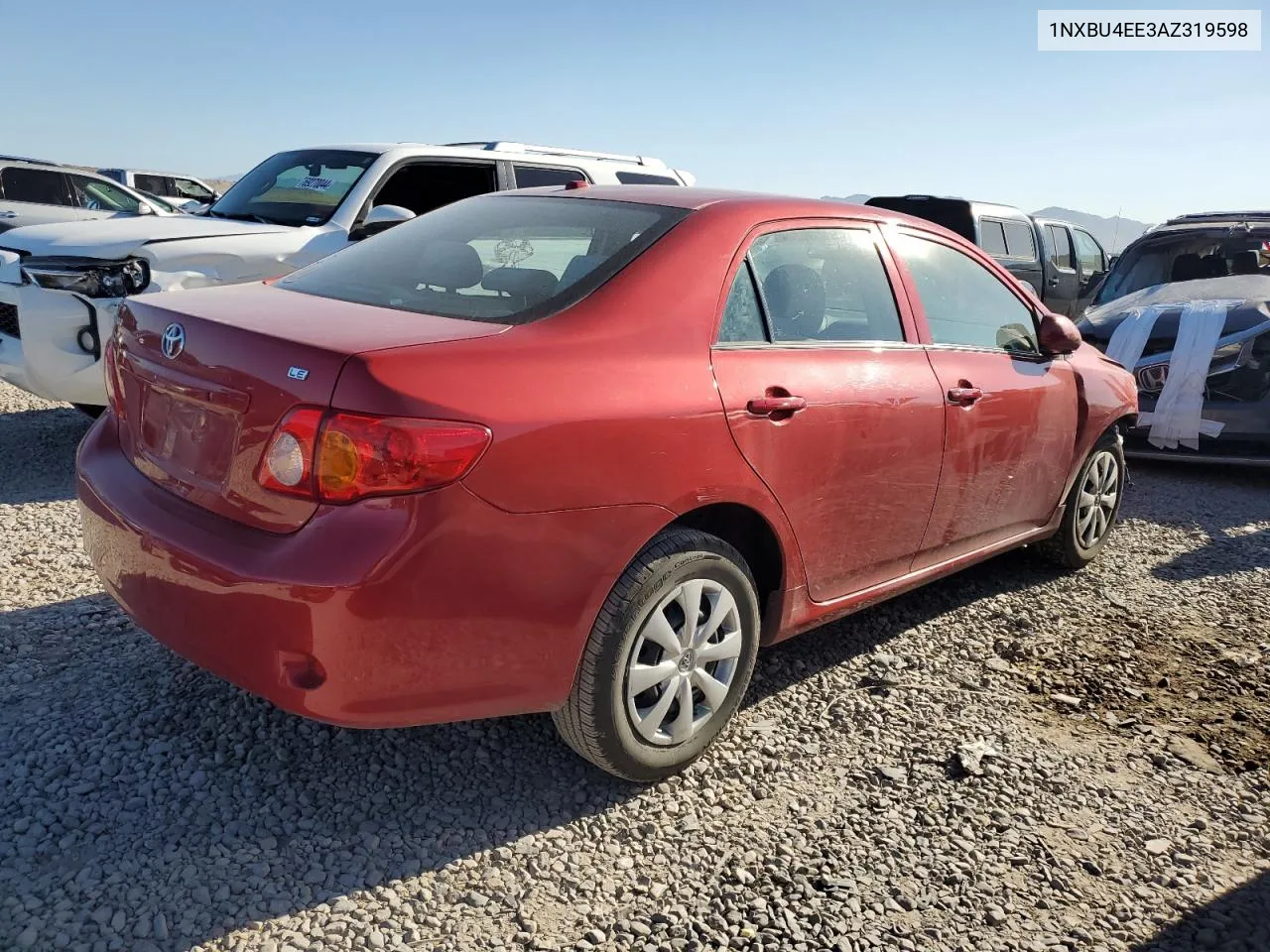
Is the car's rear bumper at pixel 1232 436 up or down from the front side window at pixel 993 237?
down

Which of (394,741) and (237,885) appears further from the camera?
(394,741)

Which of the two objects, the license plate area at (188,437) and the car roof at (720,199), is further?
the car roof at (720,199)

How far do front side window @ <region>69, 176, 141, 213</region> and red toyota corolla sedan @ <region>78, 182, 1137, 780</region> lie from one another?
11361mm

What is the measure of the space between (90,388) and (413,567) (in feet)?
12.9

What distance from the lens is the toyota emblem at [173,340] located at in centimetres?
263

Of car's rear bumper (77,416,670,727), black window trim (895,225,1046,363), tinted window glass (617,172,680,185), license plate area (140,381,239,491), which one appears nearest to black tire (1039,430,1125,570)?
black window trim (895,225,1046,363)

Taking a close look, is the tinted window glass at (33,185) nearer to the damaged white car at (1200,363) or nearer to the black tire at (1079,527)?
the damaged white car at (1200,363)

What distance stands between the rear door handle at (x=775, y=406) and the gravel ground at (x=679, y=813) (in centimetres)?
105

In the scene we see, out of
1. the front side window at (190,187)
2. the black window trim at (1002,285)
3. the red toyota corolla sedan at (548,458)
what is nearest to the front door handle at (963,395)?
the red toyota corolla sedan at (548,458)

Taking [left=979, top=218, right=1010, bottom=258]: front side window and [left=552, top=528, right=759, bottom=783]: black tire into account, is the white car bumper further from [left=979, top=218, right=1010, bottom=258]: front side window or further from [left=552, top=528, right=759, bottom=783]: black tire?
[left=979, top=218, right=1010, bottom=258]: front side window

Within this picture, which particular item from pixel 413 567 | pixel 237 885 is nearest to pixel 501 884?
pixel 237 885

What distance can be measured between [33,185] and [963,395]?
12.7 meters

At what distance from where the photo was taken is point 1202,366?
278 inches

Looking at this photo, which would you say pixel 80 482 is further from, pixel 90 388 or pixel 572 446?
pixel 90 388
